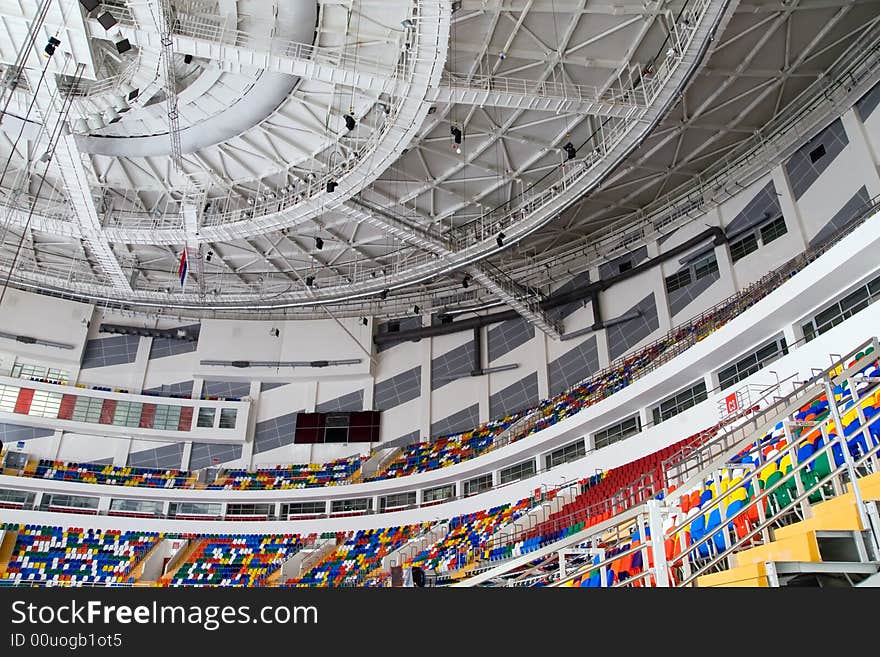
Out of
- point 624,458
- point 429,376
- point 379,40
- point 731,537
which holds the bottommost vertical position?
point 731,537

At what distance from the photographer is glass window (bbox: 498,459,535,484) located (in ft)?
95.7

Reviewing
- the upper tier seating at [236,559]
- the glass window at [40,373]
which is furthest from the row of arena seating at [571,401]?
the glass window at [40,373]

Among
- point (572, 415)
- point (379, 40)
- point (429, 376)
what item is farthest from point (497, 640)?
point (429, 376)

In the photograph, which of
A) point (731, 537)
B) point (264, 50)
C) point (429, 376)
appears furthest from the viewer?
point (429, 376)

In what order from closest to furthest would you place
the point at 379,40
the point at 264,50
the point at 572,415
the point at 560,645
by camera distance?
the point at 560,645
the point at 264,50
the point at 379,40
the point at 572,415

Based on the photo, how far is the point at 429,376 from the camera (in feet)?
121

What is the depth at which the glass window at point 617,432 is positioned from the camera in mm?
24875

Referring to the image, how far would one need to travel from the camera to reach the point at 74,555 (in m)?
31.5

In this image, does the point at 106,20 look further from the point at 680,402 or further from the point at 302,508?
the point at 302,508

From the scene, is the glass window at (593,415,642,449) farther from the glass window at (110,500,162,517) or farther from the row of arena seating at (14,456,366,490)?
the glass window at (110,500,162,517)

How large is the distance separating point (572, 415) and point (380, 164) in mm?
12518

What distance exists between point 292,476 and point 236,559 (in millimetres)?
5477

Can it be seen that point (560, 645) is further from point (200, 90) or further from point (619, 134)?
point (200, 90)

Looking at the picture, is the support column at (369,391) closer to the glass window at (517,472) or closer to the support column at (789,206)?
the glass window at (517,472)
